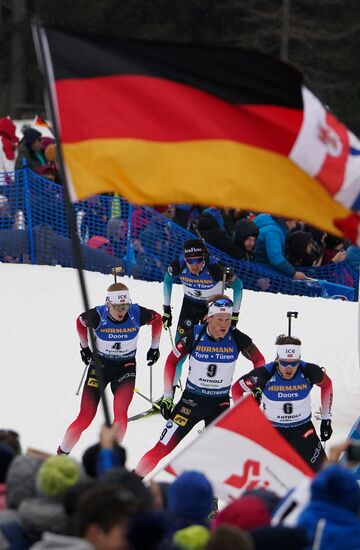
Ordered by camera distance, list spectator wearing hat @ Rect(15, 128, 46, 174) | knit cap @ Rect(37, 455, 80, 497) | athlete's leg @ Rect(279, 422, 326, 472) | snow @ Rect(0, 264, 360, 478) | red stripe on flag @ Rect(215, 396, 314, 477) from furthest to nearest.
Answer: spectator wearing hat @ Rect(15, 128, 46, 174), snow @ Rect(0, 264, 360, 478), athlete's leg @ Rect(279, 422, 326, 472), red stripe on flag @ Rect(215, 396, 314, 477), knit cap @ Rect(37, 455, 80, 497)

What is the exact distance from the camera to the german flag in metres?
6.91

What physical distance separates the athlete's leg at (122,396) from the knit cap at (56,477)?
5.69 meters

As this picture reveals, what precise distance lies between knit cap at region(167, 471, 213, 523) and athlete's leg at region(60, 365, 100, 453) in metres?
5.65

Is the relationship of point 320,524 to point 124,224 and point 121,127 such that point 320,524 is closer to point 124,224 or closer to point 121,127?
point 121,127

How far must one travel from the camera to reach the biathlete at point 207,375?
1090 cm

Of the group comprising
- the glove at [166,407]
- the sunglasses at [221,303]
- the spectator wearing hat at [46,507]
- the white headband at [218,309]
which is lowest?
the glove at [166,407]

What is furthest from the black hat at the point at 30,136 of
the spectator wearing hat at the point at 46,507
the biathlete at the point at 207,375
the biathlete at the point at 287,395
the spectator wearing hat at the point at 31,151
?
the spectator wearing hat at the point at 46,507

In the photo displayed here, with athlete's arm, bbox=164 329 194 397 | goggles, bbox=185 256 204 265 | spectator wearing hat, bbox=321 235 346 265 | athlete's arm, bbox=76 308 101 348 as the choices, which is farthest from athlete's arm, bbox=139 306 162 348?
spectator wearing hat, bbox=321 235 346 265

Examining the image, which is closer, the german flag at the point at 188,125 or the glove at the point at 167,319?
the german flag at the point at 188,125

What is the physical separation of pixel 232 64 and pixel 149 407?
7.12m

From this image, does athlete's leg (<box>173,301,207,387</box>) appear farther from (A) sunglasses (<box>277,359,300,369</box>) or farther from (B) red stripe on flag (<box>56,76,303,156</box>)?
(B) red stripe on flag (<box>56,76,303,156</box>)

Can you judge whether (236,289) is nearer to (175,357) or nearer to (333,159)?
(175,357)

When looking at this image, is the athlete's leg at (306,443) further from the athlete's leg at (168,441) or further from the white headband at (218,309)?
the white headband at (218,309)

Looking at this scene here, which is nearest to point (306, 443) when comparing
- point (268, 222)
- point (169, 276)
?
point (169, 276)
